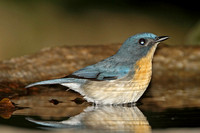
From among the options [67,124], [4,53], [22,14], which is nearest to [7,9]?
[22,14]

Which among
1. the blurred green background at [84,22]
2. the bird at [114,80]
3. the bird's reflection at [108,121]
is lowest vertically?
the bird's reflection at [108,121]

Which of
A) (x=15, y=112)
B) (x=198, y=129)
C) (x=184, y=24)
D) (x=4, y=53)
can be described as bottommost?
(x=198, y=129)

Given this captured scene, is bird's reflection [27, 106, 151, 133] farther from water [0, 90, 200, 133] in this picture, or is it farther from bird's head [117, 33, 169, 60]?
bird's head [117, 33, 169, 60]

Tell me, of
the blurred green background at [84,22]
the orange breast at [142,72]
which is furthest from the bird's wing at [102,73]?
the blurred green background at [84,22]

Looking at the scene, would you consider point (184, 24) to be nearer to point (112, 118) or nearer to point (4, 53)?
point (4, 53)

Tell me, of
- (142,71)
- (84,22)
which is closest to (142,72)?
(142,71)

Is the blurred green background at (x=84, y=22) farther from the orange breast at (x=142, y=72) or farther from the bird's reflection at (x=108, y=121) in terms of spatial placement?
the bird's reflection at (x=108, y=121)
